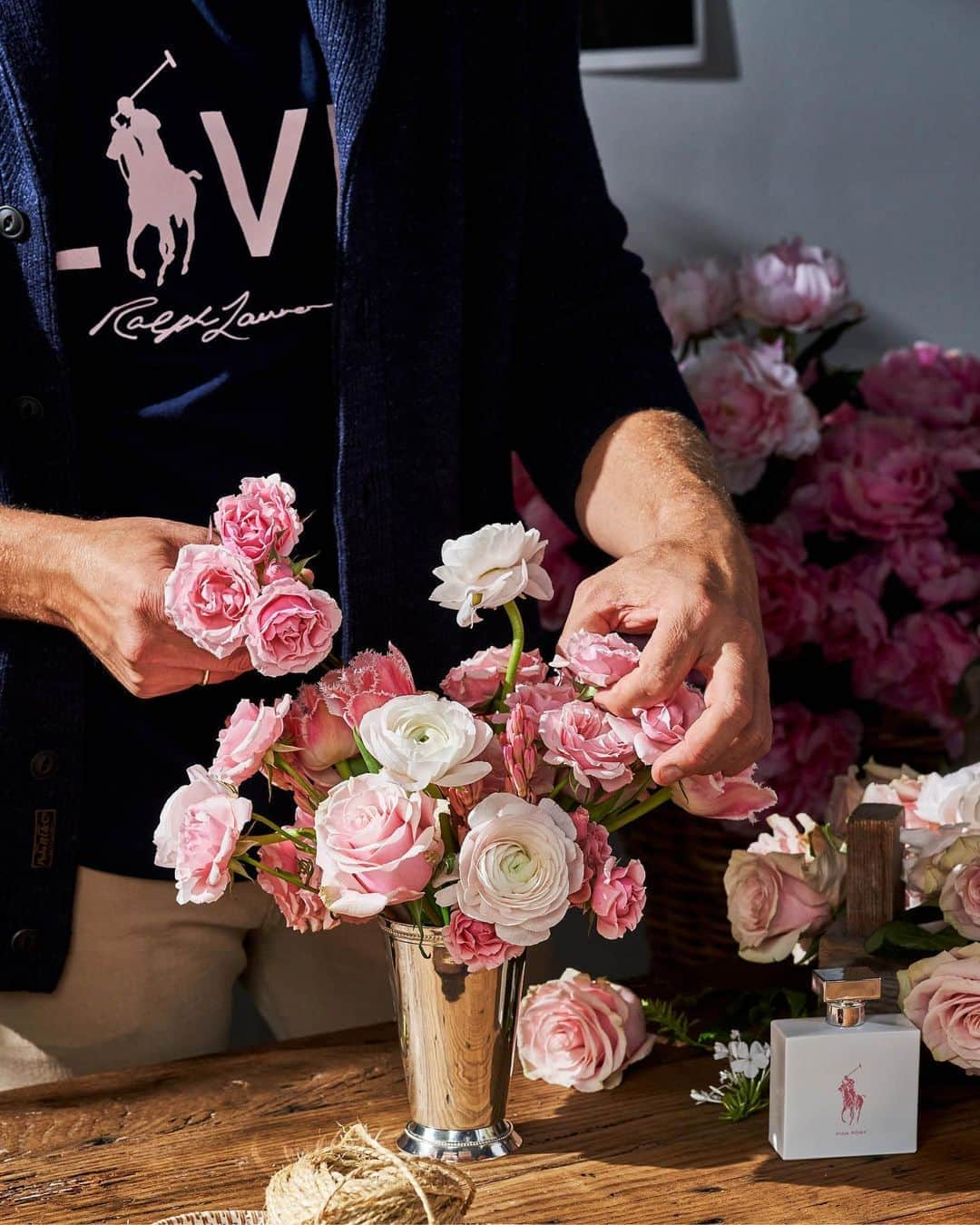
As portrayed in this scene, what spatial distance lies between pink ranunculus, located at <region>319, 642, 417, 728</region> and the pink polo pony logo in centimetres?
38

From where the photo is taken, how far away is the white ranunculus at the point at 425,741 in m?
0.84

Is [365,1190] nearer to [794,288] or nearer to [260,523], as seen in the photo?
[260,523]

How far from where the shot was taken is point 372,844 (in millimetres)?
844

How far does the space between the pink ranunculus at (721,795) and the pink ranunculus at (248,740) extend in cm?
26

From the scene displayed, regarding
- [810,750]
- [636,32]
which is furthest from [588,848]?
[636,32]

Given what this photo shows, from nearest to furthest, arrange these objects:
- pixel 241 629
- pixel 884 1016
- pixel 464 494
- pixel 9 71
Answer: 1. pixel 241 629
2. pixel 884 1016
3. pixel 9 71
4. pixel 464 494

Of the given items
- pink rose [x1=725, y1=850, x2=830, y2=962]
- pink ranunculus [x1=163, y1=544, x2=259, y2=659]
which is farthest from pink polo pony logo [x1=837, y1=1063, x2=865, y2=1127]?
pink ranunculus [x1=163, y1=544, x2=259, y2=659]

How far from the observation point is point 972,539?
1.77 m

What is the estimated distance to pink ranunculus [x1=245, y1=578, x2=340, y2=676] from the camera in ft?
2.72

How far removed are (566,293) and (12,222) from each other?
0.51m

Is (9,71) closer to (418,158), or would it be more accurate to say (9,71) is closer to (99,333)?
(99,333)

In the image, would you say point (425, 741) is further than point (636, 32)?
No

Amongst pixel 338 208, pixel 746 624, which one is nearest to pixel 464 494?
pixel 338 208

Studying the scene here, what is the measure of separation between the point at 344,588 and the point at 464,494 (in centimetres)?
17
